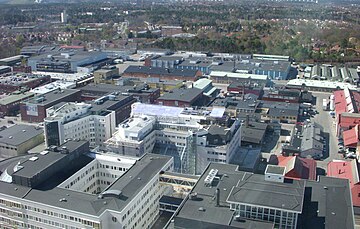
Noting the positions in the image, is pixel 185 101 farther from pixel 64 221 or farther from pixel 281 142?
pixel 64 221

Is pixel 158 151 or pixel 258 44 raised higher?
pixel 258 44

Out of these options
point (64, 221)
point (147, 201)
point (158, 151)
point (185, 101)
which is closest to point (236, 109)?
point (185, 101)

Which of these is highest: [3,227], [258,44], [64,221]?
[258,44]

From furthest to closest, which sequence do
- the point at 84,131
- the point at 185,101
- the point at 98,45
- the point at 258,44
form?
the point at 98,45, the point at 258,44, the point at 185,101, the point at 84,131

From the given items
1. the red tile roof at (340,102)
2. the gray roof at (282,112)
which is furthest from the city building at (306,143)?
the red tile roof at (340,102)

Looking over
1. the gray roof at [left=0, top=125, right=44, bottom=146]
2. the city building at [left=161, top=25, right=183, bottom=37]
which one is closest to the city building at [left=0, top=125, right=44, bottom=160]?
the gray roof at [left=0, top=125, right=44, bottom=146]

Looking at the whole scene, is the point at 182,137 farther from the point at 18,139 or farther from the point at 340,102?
the point at 340,102
